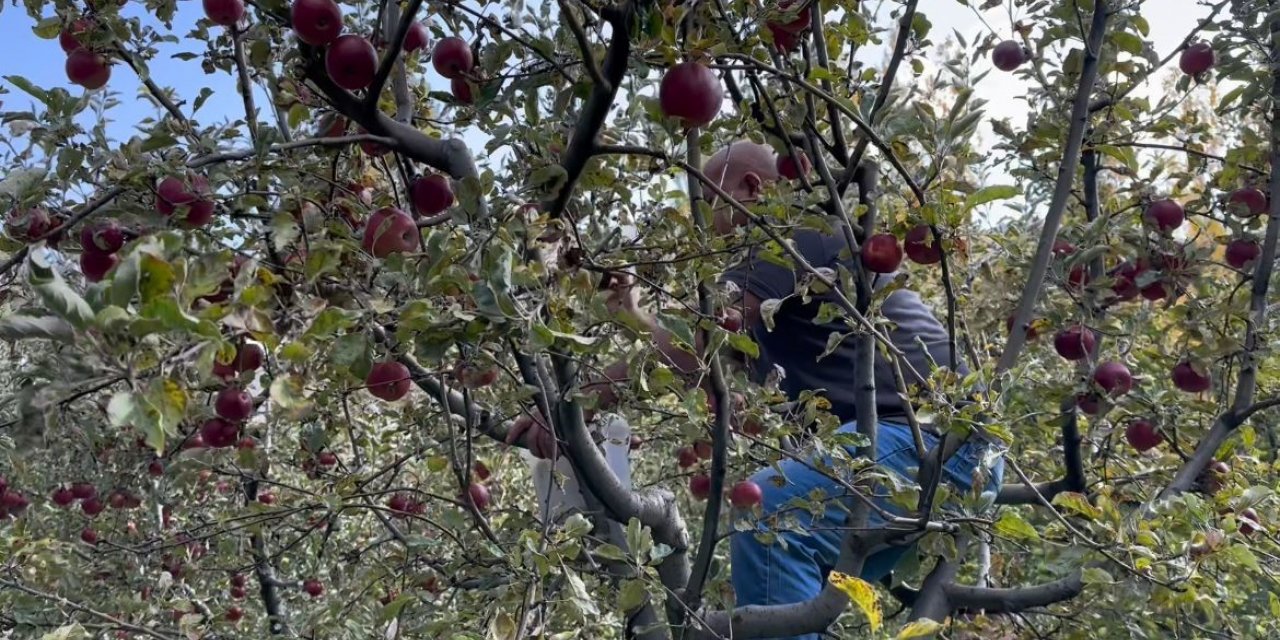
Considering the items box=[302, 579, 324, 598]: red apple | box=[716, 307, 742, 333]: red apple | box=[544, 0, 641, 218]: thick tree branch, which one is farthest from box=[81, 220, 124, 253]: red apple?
box=[302, 579, 324, 598]: red apple

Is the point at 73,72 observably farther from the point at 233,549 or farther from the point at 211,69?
the point at 233,549

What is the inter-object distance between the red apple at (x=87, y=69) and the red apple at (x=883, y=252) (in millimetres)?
1342

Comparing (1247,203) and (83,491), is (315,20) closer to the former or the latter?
(1247,203)

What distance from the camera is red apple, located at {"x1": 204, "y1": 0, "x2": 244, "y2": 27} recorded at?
160 cm

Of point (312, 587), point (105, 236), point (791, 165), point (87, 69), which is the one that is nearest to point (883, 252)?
point (791, 165)

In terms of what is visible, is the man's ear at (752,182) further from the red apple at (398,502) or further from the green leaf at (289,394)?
the green leaf at (289,394)

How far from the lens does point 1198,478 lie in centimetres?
206

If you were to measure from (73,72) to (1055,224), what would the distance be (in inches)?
66.8

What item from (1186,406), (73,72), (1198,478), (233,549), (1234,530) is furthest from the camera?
(233,549)

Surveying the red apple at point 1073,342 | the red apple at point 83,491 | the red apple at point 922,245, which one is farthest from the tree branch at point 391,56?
the red apple at point 83,491

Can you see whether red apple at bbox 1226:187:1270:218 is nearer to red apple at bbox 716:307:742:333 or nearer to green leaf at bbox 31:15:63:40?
red apple at bbox 716:307:742:333

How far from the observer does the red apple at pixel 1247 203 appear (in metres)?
2.19

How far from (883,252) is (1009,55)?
35.1 inches

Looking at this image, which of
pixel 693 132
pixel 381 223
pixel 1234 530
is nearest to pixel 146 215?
pixel 381 223
